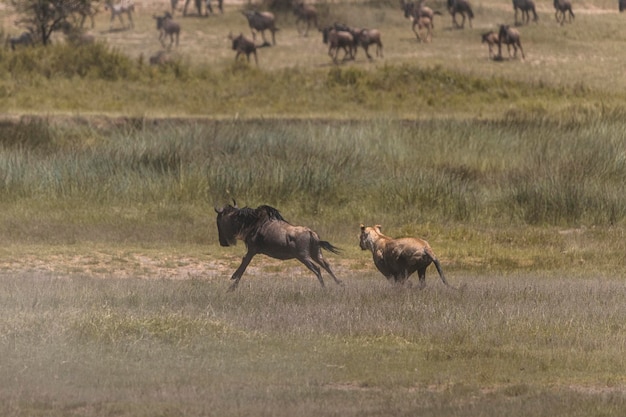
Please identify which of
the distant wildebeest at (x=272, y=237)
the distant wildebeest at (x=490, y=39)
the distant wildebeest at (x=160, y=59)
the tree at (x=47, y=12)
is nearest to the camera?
the distant wildebeest at (x=272, y=237)

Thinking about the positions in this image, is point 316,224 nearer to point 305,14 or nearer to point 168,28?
point 168,28

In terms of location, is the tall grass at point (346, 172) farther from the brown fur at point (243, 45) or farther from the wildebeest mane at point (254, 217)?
the brown fur at point (243, 45)

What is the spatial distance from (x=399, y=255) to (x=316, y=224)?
7826 millimetres

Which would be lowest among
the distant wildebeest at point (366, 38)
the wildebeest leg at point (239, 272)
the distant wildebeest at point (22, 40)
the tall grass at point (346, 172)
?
the distant wildebeest at point (366, 38)

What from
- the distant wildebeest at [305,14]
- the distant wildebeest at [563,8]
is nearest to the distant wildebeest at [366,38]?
the distant wildebeest at [305,14]

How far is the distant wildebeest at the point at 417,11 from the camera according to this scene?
4725cm

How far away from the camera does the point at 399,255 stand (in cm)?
1369

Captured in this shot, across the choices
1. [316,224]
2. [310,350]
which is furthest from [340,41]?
[310,350]

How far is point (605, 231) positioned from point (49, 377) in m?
12.1

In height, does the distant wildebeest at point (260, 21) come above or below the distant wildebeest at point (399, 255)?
below

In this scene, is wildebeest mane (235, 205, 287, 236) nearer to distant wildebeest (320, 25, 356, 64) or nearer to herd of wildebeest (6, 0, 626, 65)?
herd of wildebeest (6, 0, 626, 65)

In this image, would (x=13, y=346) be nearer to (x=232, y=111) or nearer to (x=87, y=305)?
(x=87, y=305)

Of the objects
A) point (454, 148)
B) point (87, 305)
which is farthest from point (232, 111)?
point (87, 305)

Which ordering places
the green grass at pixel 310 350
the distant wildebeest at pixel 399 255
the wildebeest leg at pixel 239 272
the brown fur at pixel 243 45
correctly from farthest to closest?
the brown fur at pixel 243 45
the wildebeest leg at pixel 239 272
the distant wildebeest at pixel 399 255
the green grass at pixel 310 350
